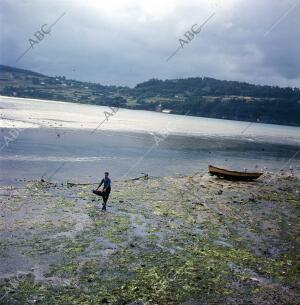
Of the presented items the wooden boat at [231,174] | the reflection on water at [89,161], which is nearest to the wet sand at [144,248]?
the reflection on water at [89,161]

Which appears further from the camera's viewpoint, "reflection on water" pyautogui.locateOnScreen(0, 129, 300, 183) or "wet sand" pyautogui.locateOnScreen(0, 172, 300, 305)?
"reflection on water" pyautogui.locateOnScreen(0, 129, 300, 183)

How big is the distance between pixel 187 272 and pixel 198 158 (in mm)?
62556

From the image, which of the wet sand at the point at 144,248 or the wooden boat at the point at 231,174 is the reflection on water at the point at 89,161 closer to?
the wooden boat at the point at 231,174

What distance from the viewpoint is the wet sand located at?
15383 millimetres

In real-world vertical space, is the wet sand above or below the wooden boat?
below

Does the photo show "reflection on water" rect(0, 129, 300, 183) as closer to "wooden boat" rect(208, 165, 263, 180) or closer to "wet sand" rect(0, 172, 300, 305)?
"wooden boat" rect(208, 165, 263, 180)

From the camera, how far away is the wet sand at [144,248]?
15.4m

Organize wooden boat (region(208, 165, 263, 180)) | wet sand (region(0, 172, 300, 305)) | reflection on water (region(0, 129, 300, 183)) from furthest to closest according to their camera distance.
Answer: wooden boat (region(208, 165, 263, 180)) → reflection on water (region(0, 129, 300, 183)) → wet sand (region(0, 172, 300, 305))

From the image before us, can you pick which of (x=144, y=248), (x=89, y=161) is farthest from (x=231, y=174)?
(x=144, y=248)

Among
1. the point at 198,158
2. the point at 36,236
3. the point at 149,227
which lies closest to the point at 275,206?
the point at 149,227

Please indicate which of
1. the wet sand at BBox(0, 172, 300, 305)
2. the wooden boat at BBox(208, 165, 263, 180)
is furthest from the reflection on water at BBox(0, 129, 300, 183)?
the wet sand at BBox(0, 172, 300, 305)

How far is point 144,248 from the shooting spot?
20781 mm

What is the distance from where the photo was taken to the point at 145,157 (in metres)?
73.4

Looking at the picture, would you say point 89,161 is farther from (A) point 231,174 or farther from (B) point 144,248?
(B) point 144,248
